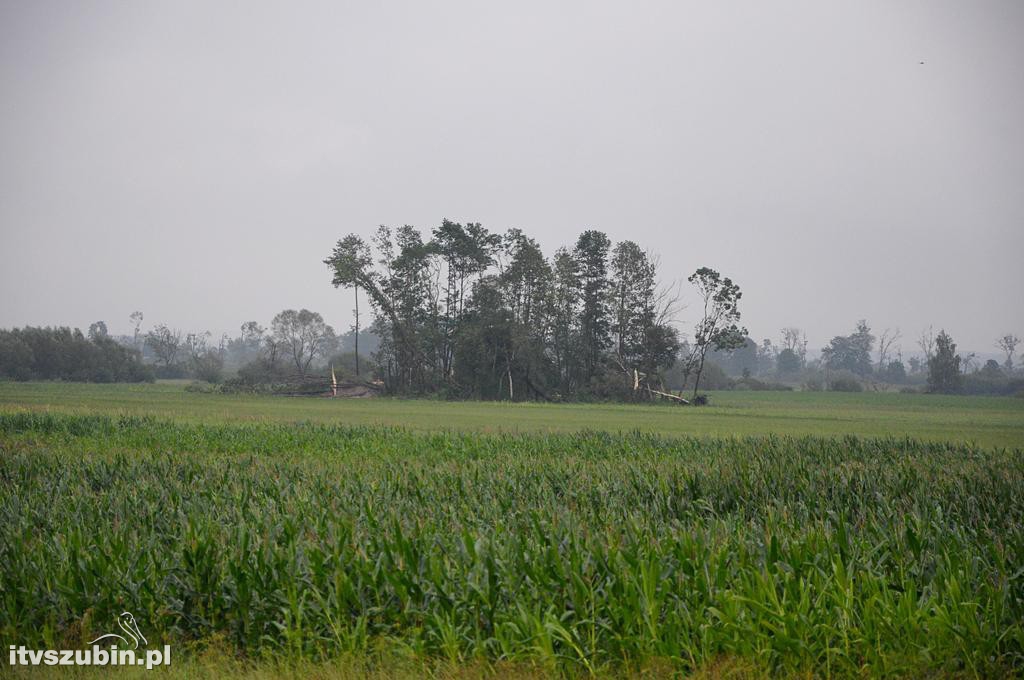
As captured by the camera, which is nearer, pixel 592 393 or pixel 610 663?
pixel 610 663

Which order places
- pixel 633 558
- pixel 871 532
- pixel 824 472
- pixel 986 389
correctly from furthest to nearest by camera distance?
pixel 986 389
pixel 824 472
pixel 871 532
pixel 633 558

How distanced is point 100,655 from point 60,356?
7290cm

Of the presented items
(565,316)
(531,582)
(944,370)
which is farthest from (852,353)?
(531,582)

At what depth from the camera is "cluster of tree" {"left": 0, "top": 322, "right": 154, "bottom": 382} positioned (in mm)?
65562

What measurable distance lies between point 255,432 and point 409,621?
18.5 meters

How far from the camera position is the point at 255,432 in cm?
2362

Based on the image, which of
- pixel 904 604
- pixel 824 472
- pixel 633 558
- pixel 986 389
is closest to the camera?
pixel 904 604

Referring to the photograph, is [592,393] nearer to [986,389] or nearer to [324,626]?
[324,626]

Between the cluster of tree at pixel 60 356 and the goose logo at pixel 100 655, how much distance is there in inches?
2726

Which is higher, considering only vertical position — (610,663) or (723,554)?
(723,554)

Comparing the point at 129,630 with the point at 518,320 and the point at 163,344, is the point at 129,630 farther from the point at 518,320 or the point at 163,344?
the point at 163,344

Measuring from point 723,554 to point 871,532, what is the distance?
320 centimetres

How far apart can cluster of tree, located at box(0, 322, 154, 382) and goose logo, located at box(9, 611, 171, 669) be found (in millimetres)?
69247

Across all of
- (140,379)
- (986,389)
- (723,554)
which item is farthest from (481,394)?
(986,389)
